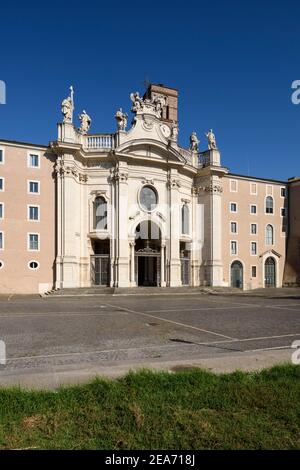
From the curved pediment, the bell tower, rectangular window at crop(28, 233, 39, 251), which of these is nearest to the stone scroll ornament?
the curved pediment

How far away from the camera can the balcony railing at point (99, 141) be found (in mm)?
38688

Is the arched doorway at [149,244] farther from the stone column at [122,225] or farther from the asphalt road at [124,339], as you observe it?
the asphalt road at [124,339]

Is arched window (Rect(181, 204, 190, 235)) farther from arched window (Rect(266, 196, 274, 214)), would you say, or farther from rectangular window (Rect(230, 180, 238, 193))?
arched window (Rect(266, 196, 274, 214))

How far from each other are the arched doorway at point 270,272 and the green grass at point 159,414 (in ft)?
144

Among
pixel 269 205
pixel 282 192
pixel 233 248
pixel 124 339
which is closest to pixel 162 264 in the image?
pixel 233 248

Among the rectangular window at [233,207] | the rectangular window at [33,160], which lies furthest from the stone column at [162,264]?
the rectangular window at [33,160]

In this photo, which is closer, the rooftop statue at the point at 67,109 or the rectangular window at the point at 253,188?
the rooftop statue at the point at 67,109

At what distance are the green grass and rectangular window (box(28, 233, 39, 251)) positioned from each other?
3088cm

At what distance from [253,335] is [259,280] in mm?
37259

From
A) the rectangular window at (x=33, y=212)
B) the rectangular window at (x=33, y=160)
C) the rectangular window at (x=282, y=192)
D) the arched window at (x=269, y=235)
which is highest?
the rectangular window at (x=33, y=160)

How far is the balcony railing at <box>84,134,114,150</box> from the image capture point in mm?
38688

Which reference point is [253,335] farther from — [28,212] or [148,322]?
[28,212]

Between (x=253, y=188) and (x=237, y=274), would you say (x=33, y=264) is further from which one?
(x=253, y=188)

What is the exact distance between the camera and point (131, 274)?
38062 mm
